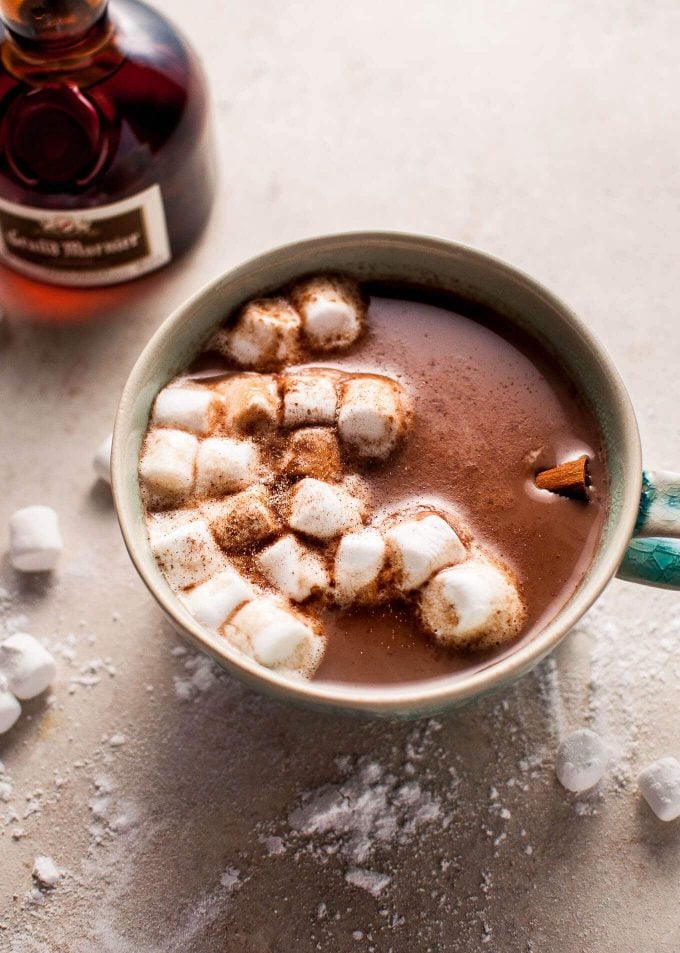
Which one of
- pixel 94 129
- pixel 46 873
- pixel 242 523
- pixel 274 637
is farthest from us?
pixel 94 129

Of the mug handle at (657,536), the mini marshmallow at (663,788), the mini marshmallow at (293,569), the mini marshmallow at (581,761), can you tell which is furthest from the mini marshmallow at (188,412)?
the mini marshmallow at (663,788)

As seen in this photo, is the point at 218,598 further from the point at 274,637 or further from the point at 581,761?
the point at 581,761

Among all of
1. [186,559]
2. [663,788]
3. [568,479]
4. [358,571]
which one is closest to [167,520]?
[186,559]

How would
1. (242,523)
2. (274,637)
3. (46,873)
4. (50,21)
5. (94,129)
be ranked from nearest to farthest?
(274,637) < (242,523) < (46,873) < (50,21) < (94,129)

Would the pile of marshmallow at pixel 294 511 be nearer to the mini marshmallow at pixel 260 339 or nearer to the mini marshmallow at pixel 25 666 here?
the mini marshmallow at pixel 260 339

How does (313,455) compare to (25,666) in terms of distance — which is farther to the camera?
(25,666)

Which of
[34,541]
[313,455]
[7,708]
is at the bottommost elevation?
[7,708]

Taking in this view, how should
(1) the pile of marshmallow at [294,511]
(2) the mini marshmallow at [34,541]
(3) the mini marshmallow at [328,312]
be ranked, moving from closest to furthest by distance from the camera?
1. (1) the pile of marshmallow at [294,511]
2. (3) the mini marshmallow at [328,312]
3. (2) the mini marshmallow at [34,541]
